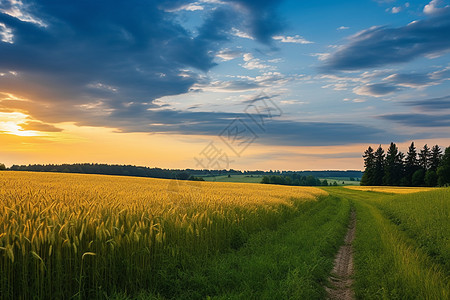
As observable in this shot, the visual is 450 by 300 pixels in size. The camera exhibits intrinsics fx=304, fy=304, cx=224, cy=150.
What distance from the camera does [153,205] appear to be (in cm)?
989

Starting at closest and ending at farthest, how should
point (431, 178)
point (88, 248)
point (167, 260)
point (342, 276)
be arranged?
point (88, 248) < point (167, 260) < point (342, 276) < point (431, 178)

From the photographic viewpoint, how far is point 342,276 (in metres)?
8.48

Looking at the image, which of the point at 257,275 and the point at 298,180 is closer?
the point at 257,275

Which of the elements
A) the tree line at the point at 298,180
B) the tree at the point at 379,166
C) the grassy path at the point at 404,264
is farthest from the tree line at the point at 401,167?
the grassy path at the point at 404,264

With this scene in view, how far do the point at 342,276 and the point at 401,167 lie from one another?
346 ft

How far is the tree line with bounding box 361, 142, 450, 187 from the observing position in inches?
3622

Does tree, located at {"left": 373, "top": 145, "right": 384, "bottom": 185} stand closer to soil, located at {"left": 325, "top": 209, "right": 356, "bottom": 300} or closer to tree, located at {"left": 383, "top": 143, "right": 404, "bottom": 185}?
tree, located at {"left": 383, "top": 143, "right": 404, "bottom": 185}

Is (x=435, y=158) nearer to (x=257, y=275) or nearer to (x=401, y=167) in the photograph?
(x=401, y=167)

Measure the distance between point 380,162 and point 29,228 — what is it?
115518 mm

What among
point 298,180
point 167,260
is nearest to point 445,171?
point 298,180

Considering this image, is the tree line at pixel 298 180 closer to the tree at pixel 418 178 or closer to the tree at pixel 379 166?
the tree at pixel 379 166

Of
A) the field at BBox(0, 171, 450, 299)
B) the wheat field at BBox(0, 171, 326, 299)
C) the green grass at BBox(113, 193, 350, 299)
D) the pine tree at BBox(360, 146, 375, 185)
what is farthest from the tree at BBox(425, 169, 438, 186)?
the wheat field at BBox(0, 171, 326, 299)

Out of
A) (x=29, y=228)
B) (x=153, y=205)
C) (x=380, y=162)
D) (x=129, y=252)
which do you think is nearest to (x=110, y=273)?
(x=129, y=252)

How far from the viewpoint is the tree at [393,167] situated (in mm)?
98438
